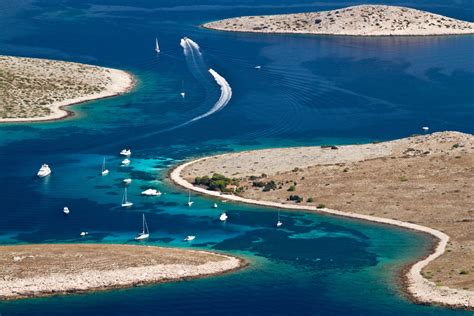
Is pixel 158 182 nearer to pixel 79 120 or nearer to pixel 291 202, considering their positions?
pixel 291 202

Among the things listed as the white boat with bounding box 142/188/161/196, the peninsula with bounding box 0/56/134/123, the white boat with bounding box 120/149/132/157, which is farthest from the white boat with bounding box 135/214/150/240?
the peninsula with bounding box 0/56/134/123

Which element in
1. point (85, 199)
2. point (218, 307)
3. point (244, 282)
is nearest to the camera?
point (218, 307)

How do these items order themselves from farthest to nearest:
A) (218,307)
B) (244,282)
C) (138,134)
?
1. (138,134)
2. (244,282)
3. (218,307)

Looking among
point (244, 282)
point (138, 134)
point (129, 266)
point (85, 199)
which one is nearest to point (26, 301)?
point (129, 266)

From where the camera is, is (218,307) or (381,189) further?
(381,189)

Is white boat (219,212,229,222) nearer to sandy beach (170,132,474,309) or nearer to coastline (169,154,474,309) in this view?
coastline (169,154,474,309)

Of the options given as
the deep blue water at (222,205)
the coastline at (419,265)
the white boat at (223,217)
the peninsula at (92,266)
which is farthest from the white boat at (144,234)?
the coastline at (419,265)

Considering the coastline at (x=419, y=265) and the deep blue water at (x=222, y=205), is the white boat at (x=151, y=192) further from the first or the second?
the coastline at (x=419, y=265)
